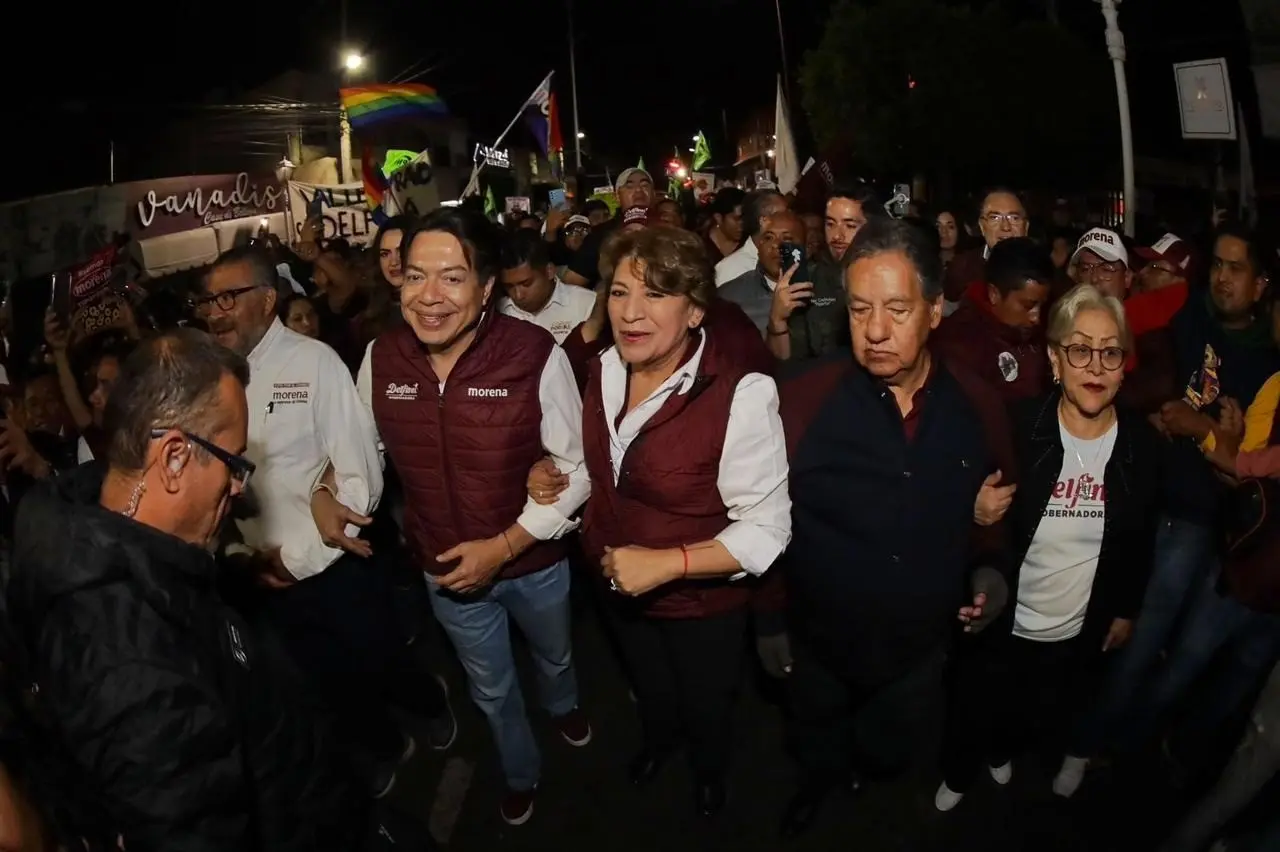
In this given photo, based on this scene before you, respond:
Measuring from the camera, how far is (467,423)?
125 inches

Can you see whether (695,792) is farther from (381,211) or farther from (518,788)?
(381,211)

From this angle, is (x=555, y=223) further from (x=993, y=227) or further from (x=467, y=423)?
(x=467, y=423)

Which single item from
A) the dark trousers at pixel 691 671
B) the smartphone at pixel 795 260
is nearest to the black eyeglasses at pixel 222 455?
the dark trousers at pixel 691 671

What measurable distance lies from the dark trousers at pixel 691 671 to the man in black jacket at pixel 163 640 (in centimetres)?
145

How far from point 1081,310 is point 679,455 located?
1418 mm

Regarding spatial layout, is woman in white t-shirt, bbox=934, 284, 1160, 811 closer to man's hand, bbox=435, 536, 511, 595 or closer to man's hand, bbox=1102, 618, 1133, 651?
man's hand, bbox=1102, 618, 1133, 651

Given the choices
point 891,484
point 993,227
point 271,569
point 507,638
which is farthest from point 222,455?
point 993,227

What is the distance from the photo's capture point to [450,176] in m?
31.8

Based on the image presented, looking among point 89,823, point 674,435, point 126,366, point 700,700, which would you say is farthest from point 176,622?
point 700,700

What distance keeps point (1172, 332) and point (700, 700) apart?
262 centimetres

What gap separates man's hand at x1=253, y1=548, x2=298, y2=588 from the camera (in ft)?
11.3

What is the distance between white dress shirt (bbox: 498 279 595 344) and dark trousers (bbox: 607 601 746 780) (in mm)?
2092

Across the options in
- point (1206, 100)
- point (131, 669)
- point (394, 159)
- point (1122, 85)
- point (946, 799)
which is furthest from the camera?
point (394, 159)

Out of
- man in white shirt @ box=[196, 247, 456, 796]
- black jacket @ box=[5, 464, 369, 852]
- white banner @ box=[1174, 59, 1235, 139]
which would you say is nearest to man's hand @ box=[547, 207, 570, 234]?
white banner @ box=[1174, 59, 1235, 139]
